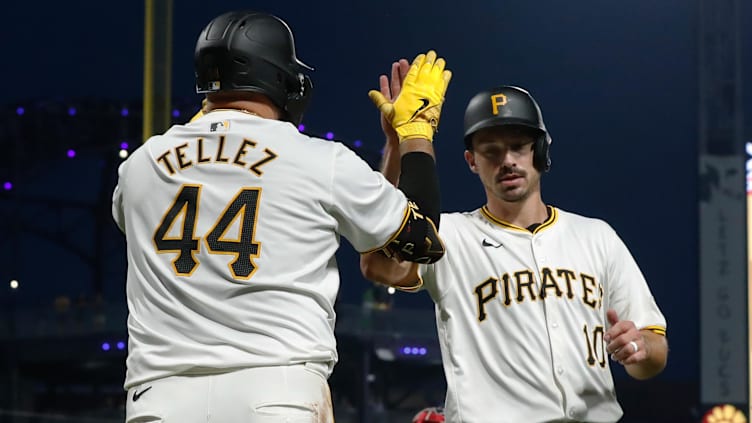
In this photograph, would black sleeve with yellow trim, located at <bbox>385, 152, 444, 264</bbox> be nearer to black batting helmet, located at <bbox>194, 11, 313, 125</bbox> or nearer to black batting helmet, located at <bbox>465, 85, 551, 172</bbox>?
black batting helmet, located at <bbox>194, 11, 313, 125</bbox>

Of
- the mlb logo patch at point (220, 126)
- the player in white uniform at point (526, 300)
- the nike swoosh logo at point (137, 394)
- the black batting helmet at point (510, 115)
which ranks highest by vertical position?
the black batting helmet at point (510, 115)

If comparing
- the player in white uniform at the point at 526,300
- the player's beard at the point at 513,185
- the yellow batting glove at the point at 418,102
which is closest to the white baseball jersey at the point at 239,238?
the yellow batting glove at the point at 418,102

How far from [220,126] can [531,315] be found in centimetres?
83

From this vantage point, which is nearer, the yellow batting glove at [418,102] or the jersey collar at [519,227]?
the yellow batting glove at [418,102]

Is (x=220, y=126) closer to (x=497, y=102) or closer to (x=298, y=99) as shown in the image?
(x=298, y=99)

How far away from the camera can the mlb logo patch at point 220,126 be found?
1536 mm

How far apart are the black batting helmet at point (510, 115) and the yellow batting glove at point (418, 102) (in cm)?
39

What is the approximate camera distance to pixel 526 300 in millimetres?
2123

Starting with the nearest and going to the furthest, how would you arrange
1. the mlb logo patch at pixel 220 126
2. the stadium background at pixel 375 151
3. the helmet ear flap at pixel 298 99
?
the mlb logo patch at pixel 220 126
the helmet ear flap at pixel 298 99
the stadium background at pixel 375 151

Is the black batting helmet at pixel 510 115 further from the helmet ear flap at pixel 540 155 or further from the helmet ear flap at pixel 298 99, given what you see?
the helmet ear flap at pixel 298 99

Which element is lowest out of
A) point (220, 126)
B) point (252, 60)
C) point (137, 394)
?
point (137, 394)

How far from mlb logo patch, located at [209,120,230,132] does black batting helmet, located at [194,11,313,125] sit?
0.07 meters

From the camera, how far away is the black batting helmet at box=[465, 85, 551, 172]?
2288mm

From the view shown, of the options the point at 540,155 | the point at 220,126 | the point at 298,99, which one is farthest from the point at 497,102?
the point at 220,126
